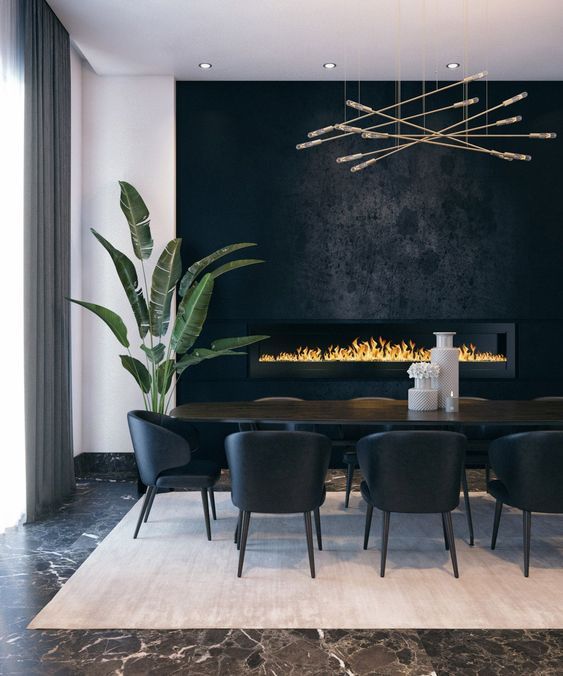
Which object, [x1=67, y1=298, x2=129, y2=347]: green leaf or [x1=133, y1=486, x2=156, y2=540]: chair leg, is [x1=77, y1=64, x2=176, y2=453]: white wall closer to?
[x1=67, y1=298, x2=129, y2=347]: green leaf

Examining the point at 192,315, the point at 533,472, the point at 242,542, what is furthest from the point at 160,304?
the point at 533,472

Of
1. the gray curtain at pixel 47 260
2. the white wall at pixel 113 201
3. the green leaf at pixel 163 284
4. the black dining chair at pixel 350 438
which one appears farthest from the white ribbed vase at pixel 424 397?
the white wall at pixel 113 201

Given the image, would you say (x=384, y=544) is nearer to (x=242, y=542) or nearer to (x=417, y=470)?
(x=417, y=470)

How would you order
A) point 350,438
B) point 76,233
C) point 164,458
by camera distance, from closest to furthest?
point 164,458, point 350,438, point 76,233

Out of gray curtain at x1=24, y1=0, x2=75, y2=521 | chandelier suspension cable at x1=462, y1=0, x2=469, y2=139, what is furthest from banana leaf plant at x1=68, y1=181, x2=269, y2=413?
chandelier suspension cable at x1=462, y1=0, x2=469, y2=139

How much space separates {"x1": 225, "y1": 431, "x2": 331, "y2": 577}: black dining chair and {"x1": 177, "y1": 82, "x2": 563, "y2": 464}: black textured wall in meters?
2.74

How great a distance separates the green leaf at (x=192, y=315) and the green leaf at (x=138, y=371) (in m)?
0.31

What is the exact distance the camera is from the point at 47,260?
4770mm

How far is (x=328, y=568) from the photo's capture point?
11.8 feet

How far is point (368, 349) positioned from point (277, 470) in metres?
3.12

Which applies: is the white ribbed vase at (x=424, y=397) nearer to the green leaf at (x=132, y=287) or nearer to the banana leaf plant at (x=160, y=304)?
the banana leaf plant at (x=160, y=304)

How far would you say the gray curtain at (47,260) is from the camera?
4473mm

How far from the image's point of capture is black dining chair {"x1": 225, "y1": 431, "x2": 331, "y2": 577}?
3.39m

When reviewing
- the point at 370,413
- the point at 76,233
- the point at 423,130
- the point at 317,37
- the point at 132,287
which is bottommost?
the point at 370,413
